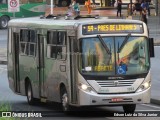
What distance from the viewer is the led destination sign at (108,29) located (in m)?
17.6

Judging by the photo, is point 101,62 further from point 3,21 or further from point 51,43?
point 3,21

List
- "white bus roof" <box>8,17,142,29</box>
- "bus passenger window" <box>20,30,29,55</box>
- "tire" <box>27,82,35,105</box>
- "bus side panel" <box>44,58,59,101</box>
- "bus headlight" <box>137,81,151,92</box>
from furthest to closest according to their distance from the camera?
"tire" <box>27,82,35,105</box> → "bus passenger window" <box>20,30,29,55</box> → "bus side panel" <box>44,58,59,101</box> → "white bus roof" <box>8,17,142,29</box> → "bus headlight" <box>137,81,151,92</box>

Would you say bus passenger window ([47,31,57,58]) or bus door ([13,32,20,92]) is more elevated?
bus passenger window ([47,31,57,58])

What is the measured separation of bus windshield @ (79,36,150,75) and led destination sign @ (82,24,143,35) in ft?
0.57

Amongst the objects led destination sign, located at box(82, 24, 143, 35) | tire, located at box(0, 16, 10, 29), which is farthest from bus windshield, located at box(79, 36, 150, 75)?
tire, located at box(0, 16, 10, 29)

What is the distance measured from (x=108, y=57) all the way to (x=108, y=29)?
27.5 inches

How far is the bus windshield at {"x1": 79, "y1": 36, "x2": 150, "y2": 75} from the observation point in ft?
57.3

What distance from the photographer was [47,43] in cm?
1919

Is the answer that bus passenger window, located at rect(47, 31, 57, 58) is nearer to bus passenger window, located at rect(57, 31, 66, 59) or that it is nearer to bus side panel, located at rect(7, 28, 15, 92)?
bus passenger window, located at rect(57, 31, 66, 59)

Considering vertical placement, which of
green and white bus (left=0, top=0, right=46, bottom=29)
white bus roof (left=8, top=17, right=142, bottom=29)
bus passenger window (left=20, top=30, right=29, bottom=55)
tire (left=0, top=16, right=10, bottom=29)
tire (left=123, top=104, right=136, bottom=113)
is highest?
white bus roof (left=8, top=17, right=142, bottom=29)

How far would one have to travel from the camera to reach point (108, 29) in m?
17.7

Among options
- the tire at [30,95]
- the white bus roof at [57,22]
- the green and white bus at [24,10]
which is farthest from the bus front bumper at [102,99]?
the green and white bus at [24,10]

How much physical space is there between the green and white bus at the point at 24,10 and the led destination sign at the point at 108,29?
39.8 m

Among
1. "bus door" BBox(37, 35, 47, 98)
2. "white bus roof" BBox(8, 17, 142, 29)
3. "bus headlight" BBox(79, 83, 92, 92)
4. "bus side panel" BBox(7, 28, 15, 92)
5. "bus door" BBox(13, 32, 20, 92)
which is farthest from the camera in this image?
"bus side panel" BBox(7, 28, 15, 92)
